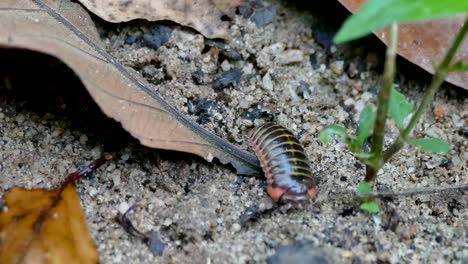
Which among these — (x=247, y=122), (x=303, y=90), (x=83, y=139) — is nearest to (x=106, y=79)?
(x=83, y=139)

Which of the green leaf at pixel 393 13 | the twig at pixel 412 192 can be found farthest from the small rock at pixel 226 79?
the green leaf at pixel 393 13

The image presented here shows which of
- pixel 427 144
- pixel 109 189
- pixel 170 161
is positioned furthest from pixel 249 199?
pixel 427 144

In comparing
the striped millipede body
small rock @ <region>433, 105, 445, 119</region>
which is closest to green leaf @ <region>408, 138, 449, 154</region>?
the striped millipede body

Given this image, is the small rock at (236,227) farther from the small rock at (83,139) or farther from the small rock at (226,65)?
the small rock at (226,65)

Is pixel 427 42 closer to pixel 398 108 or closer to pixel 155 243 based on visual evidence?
pixel 398 108

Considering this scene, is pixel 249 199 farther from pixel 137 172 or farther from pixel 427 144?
pixel 427 144
